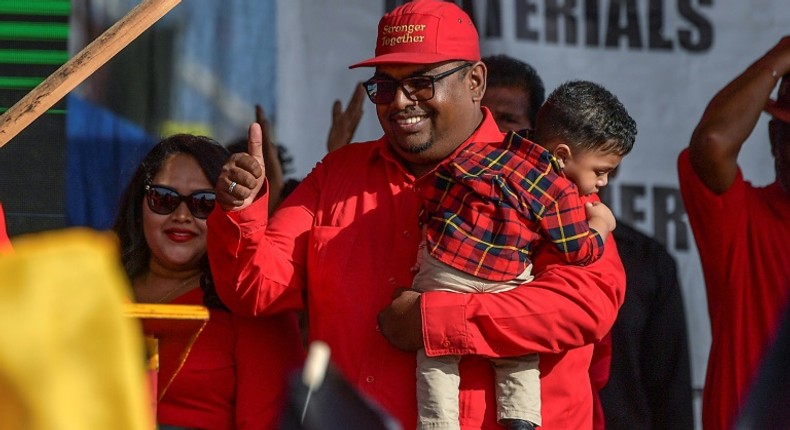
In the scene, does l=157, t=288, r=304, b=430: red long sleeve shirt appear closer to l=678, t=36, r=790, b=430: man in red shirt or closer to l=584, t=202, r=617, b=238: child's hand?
l=584, t=202, r=617, b=238: child's hand

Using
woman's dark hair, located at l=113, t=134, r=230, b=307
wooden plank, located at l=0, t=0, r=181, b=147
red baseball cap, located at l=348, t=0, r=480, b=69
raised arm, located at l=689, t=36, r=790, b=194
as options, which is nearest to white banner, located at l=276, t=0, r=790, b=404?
woman's dark hair, located at l=113, t=134, r=230, b=307

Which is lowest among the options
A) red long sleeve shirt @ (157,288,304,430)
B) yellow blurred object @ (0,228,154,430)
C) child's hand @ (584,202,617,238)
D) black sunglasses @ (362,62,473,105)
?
red long sleeve shirt @ (157,288,304,430)

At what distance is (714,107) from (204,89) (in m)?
1.78

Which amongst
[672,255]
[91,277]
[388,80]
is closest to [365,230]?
[388,80]

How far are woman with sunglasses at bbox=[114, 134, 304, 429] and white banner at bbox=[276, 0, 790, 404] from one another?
0.95m

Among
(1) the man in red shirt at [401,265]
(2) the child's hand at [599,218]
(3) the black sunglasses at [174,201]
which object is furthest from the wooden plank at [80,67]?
(2) the child's hand at [599,218]

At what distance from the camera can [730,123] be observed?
3846 mm

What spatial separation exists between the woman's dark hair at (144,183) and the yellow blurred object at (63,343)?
8.66 ft

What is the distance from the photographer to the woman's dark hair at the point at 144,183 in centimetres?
389

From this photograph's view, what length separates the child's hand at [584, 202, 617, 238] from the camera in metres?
3.41

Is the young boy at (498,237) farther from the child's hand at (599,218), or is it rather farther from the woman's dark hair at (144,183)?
the woman's dark hair at (144,183)

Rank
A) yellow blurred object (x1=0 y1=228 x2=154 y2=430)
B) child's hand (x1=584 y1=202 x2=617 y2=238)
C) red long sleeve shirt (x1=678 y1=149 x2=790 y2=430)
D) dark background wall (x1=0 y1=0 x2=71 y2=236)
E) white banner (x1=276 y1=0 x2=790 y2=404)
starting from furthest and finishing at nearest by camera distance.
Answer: white banner (x1=276 y1=0 x2=790 y2=404), dark background wall (x1=0 y1=0 x2=71 y2=236), red long sleeve shirt (x1=678 y1=149 x2=790 y2=430), child's hand (x1=584 y1=202 x2=617 y2=238), yellow blurred object (x1=0 y1=228 x2=154 y2=430)

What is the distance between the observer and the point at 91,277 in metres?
1.21

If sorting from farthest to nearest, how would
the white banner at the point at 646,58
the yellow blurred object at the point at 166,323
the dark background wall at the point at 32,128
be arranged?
the white banner at the point at 646,58 < the dark background wall at the point at 32,128 < the yellow blurred object at the point at 166,323
